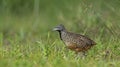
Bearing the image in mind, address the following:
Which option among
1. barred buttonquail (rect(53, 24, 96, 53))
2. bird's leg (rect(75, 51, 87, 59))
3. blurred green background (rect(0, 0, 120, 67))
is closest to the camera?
blurred green background (rect(0, 0, 120, 67))

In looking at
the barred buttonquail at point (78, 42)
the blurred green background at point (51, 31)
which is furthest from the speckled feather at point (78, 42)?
the blurred green background at point (51, 31)

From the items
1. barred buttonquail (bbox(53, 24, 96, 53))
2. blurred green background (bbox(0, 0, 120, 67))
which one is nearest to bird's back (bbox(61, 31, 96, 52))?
barred buttonquail (bbox(53, 24, 96, 53))

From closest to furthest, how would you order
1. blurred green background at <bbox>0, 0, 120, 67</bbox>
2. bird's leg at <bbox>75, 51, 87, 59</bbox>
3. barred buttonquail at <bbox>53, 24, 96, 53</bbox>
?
blurred green background at <bbox>0, 0, 120, 67</bbox>, bird's leg at <bbox>75, 51, 87, 59</bbox>, barred buttonquail at <bbox>53, 24, 96, 53</bbox>

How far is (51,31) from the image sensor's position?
12.4 metres

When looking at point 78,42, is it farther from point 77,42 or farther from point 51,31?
point 51,31

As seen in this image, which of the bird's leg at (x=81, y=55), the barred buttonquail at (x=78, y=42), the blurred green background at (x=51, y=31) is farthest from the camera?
the barred buttonquail at (x=78, y=42)

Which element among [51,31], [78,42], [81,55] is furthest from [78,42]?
[51,31]

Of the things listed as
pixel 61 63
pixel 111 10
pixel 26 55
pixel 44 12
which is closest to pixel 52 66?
pixel 61 63

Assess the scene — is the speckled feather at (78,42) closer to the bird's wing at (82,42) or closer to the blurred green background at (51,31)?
the bird's wing at (82,42)

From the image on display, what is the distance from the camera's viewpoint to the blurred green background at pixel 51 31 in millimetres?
8391

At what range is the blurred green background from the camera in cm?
839

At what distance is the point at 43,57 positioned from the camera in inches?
334

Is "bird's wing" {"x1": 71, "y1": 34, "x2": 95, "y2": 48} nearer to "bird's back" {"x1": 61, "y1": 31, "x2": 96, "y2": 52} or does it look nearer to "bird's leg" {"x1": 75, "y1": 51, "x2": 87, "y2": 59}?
"bird's back" {"x1": 61, "y1": 31, "x2": 96, "y2": 52}

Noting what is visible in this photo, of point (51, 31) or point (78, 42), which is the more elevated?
point (51, 31)
